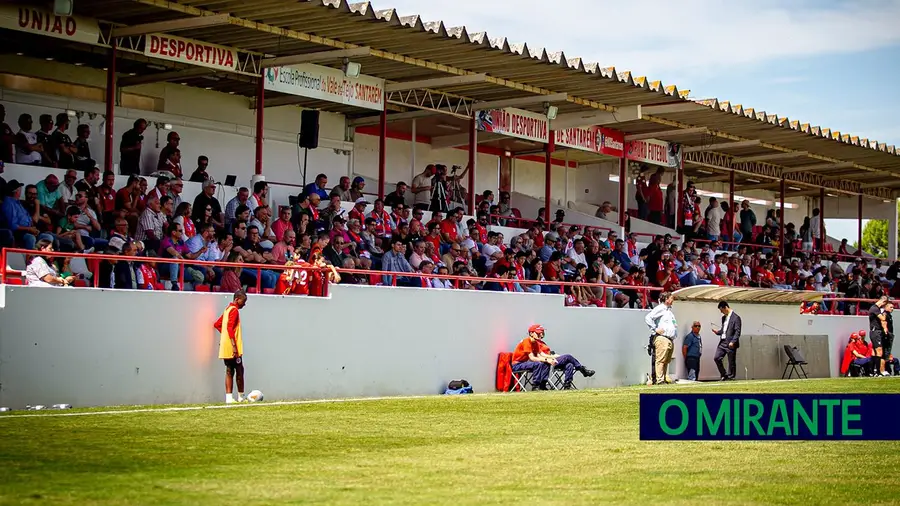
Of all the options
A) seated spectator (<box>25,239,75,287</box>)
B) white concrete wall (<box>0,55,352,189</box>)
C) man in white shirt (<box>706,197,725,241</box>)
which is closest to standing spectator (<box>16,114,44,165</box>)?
white concrete wall (<box>0,55,352,189</box>)

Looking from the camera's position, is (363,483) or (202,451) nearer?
Result: (363,483)

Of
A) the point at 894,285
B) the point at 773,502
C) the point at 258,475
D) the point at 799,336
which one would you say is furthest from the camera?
the point at 894,285

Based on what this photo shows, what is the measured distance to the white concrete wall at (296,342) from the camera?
1538cm

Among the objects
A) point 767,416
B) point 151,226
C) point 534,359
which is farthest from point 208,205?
point 767,416

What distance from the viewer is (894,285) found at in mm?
36375

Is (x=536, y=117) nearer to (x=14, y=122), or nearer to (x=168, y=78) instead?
(x=168, y=78)

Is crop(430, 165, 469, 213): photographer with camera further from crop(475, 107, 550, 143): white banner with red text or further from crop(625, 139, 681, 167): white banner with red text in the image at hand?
crop(625, 139, 681, 167): white banner with red text

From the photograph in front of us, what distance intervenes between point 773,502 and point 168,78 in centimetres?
1701

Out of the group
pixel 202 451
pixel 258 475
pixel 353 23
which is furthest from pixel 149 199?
pixel 258 475

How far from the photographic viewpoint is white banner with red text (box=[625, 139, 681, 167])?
32344 millimetres

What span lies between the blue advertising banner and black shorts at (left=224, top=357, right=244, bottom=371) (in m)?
8.25

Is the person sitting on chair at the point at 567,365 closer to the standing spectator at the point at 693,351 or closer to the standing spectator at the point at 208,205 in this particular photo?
the standing spectator at the point at 693,351

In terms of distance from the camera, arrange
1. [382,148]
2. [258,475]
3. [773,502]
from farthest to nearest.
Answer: [382,148]
[258,475]
[773,502]

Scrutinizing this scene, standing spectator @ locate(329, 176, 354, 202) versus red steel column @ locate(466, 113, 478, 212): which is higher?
red steel column @ locate(466, 113, 478, 212)
